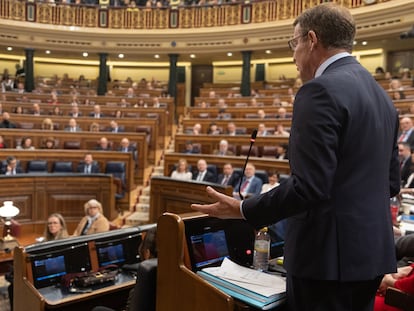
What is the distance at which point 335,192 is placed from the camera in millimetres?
911

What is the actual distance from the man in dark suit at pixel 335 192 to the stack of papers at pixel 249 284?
0.19ft

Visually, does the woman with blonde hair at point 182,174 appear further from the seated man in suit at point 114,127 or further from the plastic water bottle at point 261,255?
the plastic water bottle at point 261,255

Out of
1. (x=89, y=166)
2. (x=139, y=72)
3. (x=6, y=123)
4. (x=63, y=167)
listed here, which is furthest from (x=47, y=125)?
(x=139, y=72)

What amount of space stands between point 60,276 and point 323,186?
1963 millimetres

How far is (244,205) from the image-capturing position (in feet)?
3.18

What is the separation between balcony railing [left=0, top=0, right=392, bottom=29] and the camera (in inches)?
448

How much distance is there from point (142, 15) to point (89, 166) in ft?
25.1

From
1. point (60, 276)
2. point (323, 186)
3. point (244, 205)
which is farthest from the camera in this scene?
point (60, 276)

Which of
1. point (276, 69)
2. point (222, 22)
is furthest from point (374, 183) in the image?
point (276, 69)

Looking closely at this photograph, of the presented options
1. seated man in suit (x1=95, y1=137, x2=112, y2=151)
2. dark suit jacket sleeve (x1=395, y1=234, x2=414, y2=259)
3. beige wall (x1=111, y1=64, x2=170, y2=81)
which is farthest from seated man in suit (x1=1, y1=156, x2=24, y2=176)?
beige wall (x1=111, y1=64, x2=170, y2=81)

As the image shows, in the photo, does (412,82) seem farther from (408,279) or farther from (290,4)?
(408,279)

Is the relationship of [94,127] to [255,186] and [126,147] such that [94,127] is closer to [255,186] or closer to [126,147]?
[126,147]

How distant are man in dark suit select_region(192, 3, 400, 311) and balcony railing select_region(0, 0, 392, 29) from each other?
10.7 metres

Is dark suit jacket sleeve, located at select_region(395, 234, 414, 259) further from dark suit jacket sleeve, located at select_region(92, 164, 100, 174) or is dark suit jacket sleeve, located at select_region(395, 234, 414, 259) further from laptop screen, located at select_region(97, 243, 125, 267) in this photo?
dark suit jacket sleeve, located at select_region(92, 164, 100, 174)
